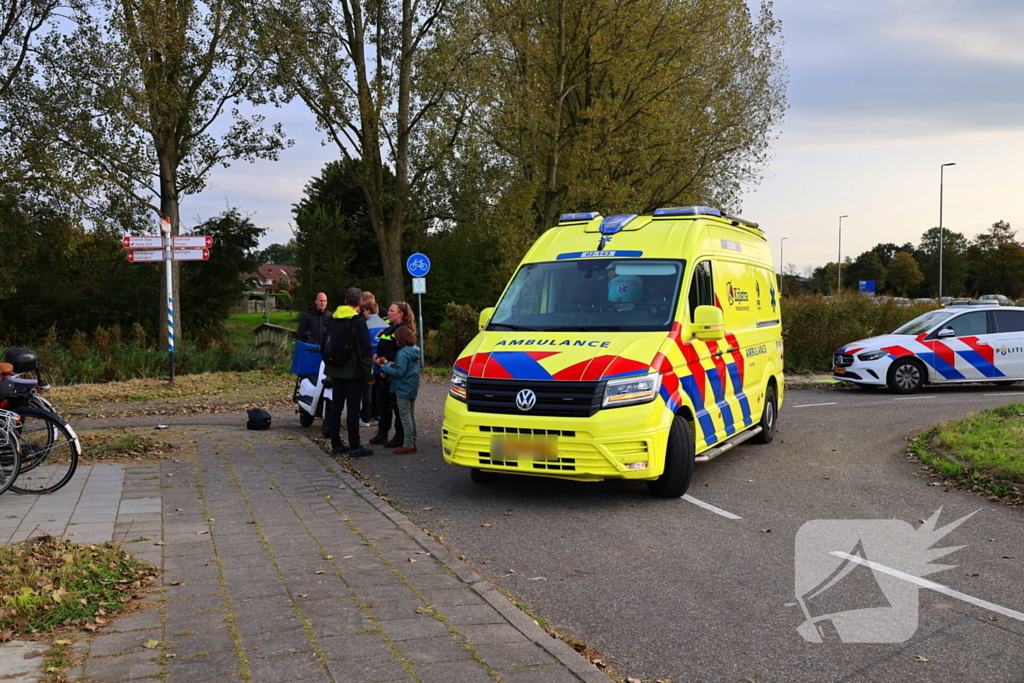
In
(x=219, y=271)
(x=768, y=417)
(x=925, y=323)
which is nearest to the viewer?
(x=768, y=417)

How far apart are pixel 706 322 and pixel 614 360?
4.11ft

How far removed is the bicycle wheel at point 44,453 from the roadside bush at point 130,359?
11.3 m

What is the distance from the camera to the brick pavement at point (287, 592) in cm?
393

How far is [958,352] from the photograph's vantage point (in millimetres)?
16359

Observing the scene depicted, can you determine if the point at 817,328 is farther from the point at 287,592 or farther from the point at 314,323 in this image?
the point at 287,592

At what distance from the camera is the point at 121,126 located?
819 inches

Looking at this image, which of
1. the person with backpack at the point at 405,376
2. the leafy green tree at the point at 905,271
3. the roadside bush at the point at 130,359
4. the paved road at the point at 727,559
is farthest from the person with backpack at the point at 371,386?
the leafy green tree at the point at 905,271

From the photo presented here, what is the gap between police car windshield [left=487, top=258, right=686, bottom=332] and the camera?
783cm

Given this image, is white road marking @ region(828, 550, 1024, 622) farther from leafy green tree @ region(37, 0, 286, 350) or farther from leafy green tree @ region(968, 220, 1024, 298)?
leafy green tree @ region(968, 220, 1024, 298)

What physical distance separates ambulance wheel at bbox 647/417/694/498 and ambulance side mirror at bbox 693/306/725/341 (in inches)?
36.2

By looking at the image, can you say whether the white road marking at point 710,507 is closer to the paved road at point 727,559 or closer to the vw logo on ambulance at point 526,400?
the paved road at point 727,559

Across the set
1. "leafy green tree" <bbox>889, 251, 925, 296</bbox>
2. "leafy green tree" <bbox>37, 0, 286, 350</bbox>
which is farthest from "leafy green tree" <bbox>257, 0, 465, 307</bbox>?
→ "leafy green tree" <bbox>889, 251, 925, 296</bbox>

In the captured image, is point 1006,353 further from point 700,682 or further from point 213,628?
point 213,628

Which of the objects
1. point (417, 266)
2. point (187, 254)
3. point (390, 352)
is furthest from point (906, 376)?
point (187, 254)
